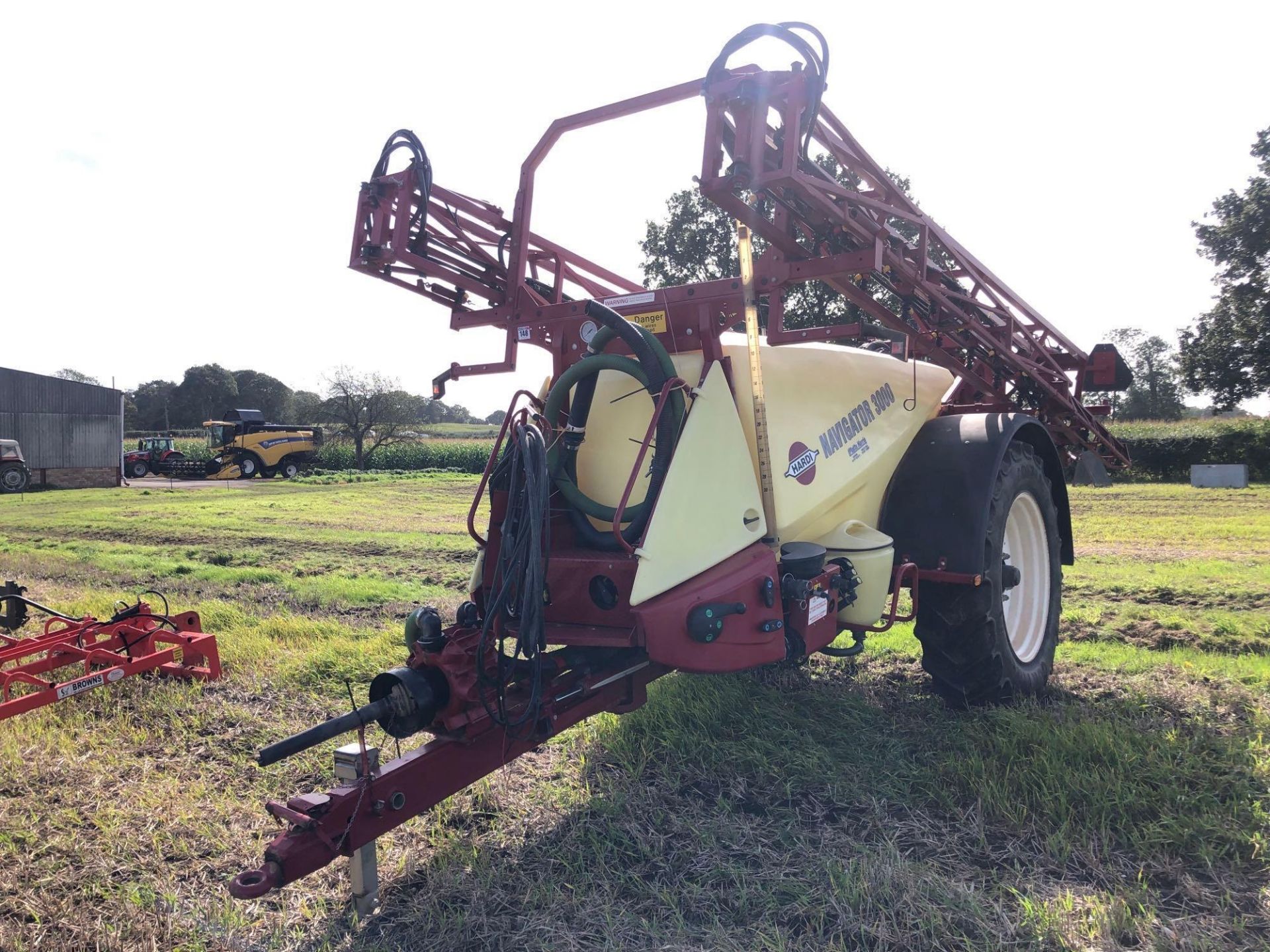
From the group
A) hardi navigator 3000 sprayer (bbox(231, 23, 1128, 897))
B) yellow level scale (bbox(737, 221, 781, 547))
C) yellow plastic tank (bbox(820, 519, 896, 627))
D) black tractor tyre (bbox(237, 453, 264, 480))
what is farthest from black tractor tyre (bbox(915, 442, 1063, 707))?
black tractor tyre (bbox(237, 453, 264, 480))

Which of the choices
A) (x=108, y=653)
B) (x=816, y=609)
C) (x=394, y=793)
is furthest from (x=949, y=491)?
(x=108, y=653)

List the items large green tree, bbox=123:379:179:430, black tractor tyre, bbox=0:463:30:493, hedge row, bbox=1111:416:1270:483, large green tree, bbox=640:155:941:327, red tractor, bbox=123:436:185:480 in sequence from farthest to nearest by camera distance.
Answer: large green tree, bbox=123:379:179:430 → red tractor, bbox=123:436:185:480 → hedge row, bbox=1111:416:1270:483 → black tractor tyre, bbox=0:463:30:493 → large green tree, bbox=640:155:941:327

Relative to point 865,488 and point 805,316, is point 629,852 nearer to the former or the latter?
point 865,488

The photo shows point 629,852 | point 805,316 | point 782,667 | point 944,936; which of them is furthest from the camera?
point 805,316

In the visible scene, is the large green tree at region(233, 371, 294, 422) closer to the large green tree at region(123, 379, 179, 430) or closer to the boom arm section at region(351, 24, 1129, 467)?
the large green tree at region(123, 379, 179, 430)

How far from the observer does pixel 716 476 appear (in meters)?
3.01

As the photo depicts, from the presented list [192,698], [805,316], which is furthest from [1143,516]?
[192,698]

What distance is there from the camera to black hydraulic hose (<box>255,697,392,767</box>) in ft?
7.27

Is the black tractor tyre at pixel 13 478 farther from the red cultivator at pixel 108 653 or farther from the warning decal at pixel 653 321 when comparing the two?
the warning decal at pixel 653 321

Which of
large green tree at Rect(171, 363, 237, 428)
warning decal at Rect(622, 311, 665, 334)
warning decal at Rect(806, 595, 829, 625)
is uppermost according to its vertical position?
large green tree at Rect(171, 363, 237, 428)

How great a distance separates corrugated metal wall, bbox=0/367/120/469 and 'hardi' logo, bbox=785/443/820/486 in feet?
105

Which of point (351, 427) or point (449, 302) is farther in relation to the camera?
point (351, 427)

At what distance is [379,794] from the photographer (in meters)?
2.29

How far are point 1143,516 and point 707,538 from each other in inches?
559
